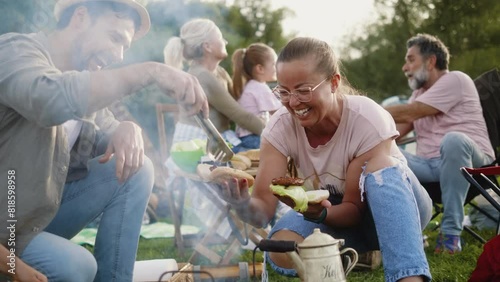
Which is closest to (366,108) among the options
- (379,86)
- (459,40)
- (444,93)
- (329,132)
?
(329,132)

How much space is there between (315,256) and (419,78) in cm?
303

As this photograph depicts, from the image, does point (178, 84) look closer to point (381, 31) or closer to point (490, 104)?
point (490, 104)

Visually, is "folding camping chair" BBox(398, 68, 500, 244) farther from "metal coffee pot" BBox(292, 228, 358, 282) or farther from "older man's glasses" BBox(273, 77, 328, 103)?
"metal coffee pot" BBox(292, 228, 358, 282)

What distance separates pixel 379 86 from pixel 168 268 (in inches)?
709

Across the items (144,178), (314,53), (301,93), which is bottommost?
(144,178)

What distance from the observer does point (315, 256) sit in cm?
187

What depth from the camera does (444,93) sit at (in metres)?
4.35

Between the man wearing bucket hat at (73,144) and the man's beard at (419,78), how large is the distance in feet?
8.78

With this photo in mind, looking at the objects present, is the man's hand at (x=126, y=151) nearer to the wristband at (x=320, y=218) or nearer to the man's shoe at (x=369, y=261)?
the wristband at (x=320, y=218)

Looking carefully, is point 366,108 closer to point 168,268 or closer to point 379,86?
point 168,268

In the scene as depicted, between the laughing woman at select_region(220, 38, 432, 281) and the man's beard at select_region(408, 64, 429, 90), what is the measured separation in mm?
2173

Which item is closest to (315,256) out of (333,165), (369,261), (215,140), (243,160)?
(333,165)

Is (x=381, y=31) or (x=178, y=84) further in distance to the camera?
(x=381, y=31)

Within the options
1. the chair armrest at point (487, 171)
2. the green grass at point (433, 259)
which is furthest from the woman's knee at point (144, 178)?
the chair armrest at point (487, 171)
